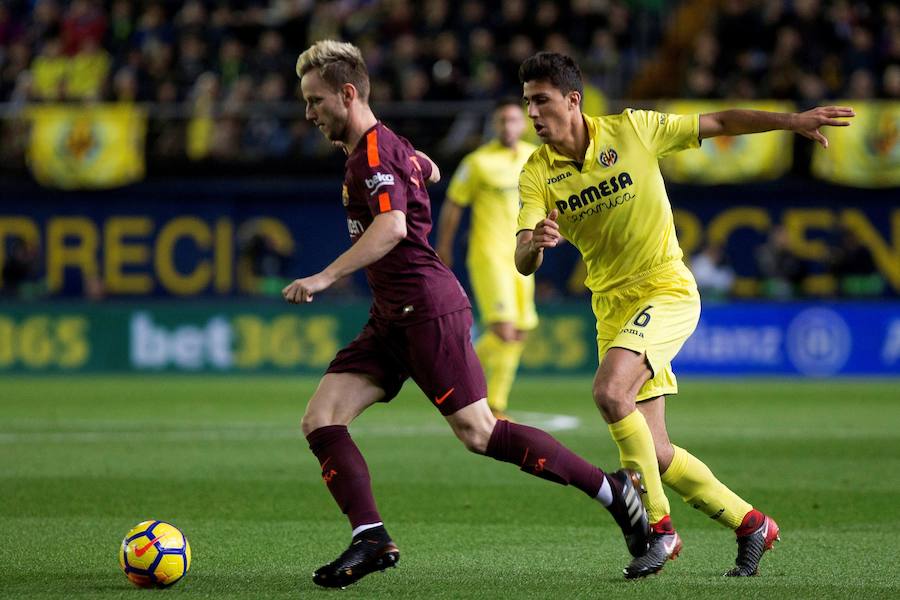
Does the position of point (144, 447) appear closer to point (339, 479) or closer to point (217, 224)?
point (339, 479)

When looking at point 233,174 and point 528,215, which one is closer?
point 528,215

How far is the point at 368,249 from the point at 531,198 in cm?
103

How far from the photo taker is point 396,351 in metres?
5.94

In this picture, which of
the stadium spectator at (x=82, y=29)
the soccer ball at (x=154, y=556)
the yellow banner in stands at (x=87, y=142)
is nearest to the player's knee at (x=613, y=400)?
the soccer ball at (x=154, y=556)

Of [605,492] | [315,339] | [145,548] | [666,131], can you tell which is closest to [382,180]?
[666,131]

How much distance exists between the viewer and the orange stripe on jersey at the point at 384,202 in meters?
5.58

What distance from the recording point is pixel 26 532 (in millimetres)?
7109

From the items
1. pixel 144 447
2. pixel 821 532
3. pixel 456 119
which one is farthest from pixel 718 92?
pixel 821 532

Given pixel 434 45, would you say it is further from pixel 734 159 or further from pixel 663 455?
pixel 663 455

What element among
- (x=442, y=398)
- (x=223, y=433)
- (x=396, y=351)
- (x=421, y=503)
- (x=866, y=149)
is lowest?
(x=223, y=433)

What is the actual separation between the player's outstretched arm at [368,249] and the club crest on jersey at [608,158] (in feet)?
3.43

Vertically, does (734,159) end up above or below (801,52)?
below

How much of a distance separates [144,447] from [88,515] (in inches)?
138

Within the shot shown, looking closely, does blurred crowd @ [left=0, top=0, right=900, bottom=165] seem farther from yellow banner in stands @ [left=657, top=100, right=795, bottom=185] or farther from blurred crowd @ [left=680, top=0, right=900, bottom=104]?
yellow banner in stands @ [left=657, top=100, right=795, bottom=185]
